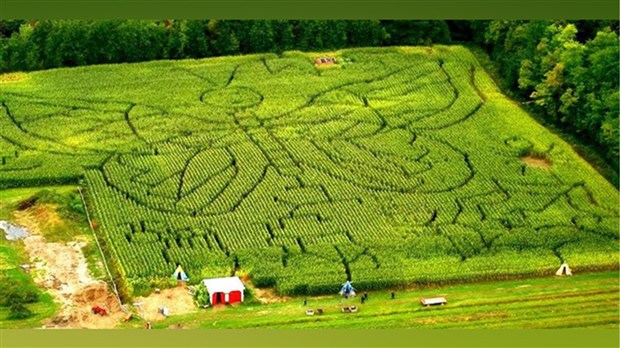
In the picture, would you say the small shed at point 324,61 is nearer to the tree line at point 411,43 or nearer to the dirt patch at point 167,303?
→ the tree line at point 411,43

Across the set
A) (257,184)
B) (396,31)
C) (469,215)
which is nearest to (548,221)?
(469,215)

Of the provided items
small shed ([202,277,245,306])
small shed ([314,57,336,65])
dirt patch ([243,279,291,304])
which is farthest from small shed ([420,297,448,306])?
small shed ([314,57,336,65])

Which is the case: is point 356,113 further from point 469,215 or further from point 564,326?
point 564,326

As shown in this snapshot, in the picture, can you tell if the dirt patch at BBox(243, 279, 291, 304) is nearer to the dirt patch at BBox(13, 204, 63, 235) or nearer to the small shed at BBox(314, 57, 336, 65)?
the dirt patch at BBox(13, 204, 63, 235)

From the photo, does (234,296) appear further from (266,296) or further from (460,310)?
(460,310)

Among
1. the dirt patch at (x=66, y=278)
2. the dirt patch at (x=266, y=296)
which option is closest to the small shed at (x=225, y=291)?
the dirt patch at (x=266, y=296)

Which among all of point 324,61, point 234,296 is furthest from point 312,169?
point 324,61

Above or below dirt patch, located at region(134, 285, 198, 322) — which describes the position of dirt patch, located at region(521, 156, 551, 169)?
above
